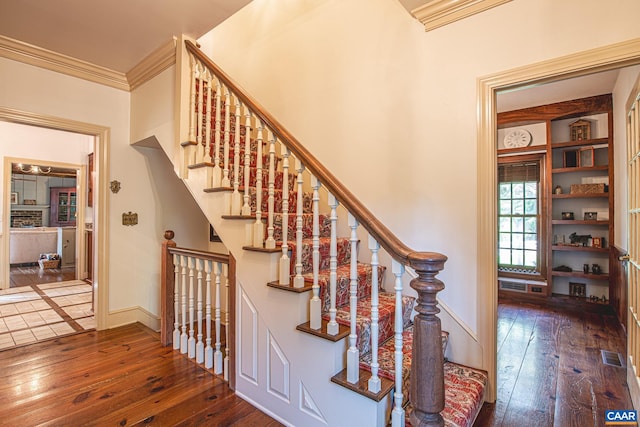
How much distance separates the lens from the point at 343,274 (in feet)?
6.63

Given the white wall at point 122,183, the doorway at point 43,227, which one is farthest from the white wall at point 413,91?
the doorway at point 43,227

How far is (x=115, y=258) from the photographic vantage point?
3.24 metres

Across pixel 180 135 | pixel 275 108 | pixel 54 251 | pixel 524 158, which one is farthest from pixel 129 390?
pixel 54 251

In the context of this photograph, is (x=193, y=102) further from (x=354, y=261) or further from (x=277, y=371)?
(x=277, y=371)

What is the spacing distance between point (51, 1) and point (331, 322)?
2951 millimetres

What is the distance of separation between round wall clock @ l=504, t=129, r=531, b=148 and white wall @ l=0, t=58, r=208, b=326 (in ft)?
15.4

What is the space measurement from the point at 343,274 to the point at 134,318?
274 cm

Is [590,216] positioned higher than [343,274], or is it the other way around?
[590,216]

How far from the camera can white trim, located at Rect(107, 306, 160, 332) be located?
3.21 metres

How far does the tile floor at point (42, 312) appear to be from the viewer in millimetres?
2986

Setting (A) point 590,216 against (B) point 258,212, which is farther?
(A) point 590,216

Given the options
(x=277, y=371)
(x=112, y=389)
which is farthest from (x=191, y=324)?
(x=277, y=371)

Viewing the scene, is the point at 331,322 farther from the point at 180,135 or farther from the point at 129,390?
the point at 180,135

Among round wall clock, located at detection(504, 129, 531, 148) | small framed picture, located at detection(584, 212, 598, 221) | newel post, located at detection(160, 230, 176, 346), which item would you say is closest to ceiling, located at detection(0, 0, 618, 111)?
newel post, located at detection(160, 230, 176, 346)
